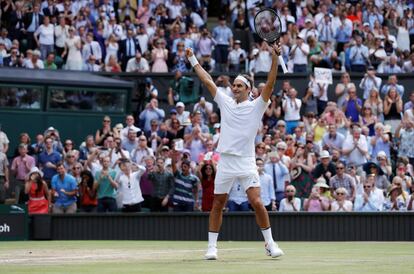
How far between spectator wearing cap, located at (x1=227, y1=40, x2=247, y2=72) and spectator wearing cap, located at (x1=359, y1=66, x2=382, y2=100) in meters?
3.48

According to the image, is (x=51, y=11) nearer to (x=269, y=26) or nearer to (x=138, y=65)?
(x=138, y=65)

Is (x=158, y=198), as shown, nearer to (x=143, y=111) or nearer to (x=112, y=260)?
(x=143, y=111)

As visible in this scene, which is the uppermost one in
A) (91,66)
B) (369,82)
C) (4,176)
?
(91,66)

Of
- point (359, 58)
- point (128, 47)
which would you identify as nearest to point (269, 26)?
point (128, 47)

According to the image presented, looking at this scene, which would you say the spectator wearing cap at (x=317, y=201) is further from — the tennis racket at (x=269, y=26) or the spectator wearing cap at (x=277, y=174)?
the tennis racket at (x=269, y=26)

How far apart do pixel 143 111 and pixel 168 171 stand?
5.07 meters

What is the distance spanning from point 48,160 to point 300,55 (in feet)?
26.2

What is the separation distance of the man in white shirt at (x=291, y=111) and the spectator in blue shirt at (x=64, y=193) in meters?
6.17

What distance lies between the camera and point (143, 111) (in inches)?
1111

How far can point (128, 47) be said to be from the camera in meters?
30.1

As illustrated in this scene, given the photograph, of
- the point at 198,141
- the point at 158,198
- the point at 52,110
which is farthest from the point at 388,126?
the point at 52,110

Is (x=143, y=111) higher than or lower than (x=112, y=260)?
higher

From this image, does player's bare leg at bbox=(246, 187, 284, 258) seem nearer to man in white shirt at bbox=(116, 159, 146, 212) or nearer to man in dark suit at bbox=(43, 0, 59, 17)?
man in white shirt at bbox=(116, 159, 146, 212)

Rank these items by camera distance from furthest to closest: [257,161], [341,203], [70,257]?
1. [257,161]
2. [341,203]
3. [70,257]
